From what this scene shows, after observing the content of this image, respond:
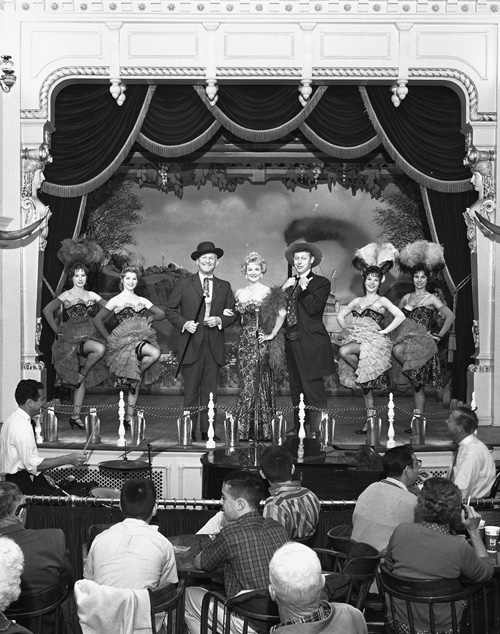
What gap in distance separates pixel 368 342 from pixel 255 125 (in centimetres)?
253

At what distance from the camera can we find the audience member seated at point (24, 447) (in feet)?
21.2

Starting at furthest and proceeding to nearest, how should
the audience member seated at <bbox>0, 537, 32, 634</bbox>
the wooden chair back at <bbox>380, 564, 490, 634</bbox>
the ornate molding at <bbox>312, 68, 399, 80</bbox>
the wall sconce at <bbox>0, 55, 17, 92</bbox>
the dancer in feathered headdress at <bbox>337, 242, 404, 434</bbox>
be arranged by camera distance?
1. the ornate molding at <bbox>312, 68, 399, 80</bbox>
2. the dancer in feathered headdress at <bbox>337, 242, 404, 434</bbox>
3. the wall sconce at <bbox>0, 55, 17, 92</bbox>
4. the wooden chair back at <bbox>380, 564, 490, 634</bbox>
5. the audience member seated at <bbox>0, 537, 32, 634</bbox>

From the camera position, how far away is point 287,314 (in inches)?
363

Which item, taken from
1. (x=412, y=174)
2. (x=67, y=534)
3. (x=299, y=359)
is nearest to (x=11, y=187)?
(x=299, y=359)

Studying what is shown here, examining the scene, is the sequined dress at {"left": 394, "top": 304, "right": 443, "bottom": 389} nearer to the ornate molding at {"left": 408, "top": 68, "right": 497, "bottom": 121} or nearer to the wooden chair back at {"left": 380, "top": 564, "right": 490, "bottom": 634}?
the ornate molding at {"left": 408, "top": 68, "right": 497, "bottom": 121}

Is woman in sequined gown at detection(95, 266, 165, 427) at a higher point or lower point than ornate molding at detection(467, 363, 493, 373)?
higher

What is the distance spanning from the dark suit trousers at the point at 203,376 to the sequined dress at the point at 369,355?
133cm

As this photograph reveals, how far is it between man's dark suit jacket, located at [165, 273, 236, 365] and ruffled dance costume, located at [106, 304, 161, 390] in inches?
17.2

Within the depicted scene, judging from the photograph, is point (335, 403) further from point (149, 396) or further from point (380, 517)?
point (380, 517)

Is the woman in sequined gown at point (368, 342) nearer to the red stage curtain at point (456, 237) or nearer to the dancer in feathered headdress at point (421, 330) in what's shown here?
the dancer in feathered headdress at point (421, 330)

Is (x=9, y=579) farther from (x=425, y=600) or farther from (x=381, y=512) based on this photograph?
(x=381, y=512)

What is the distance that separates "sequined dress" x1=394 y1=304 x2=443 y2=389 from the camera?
9477mm

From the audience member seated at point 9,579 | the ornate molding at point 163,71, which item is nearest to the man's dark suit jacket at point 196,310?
the ornate molding at point 163,71

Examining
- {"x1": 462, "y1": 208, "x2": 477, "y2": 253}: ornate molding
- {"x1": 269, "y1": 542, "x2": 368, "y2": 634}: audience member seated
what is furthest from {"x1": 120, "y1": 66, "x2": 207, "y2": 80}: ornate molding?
{"x1": 269, "y1": 542, "x2": 368, "y2": 634}: audience member seated
